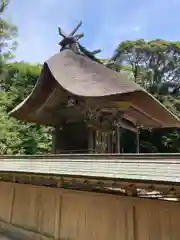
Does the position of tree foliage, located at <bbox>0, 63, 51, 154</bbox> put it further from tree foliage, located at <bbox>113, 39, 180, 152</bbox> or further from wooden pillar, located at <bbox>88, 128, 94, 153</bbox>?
tree foliage, located at <bbox>113, 39, 180, 152</bbox>

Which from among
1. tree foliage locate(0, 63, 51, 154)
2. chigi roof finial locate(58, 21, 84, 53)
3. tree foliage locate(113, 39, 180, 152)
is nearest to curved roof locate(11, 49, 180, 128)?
chigi roof finial locate(58, 21, 84, 53)

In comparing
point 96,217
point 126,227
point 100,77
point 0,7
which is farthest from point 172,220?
point 0,7

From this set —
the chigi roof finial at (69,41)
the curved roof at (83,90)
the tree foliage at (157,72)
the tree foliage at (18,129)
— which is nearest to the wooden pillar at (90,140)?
the curved roof at (83,90)

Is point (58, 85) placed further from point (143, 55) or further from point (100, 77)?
point (143, 55)

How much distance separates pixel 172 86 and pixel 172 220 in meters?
22.2

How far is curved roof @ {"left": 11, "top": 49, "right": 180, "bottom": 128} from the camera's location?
304 inches

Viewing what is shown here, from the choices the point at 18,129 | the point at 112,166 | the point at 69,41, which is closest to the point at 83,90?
the point at 112,166

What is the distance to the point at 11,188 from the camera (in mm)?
8562

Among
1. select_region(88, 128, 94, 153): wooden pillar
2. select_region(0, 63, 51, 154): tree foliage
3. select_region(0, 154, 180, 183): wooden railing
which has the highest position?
select_region(0, 63, 51, 154): tree foliage

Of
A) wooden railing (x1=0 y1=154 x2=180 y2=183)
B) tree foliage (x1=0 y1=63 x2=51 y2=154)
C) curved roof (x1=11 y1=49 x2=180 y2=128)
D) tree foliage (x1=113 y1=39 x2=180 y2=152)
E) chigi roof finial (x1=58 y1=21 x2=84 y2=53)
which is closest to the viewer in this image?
wooden railing (x1=0 y1=154 x2=180 y2=183)

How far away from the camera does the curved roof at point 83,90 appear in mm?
7711

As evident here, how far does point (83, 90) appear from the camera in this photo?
26.1 ft

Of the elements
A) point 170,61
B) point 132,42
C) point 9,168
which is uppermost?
point 132,42

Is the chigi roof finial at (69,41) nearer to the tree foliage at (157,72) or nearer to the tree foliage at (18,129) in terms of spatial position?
the tree foliage at (18,129)
